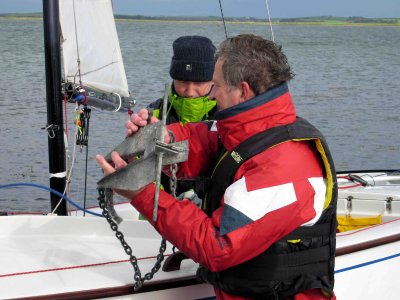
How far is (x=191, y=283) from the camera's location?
3.13 meters

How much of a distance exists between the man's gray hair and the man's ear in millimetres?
10

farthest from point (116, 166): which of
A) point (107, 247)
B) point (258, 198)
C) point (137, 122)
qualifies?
point (107, 247)

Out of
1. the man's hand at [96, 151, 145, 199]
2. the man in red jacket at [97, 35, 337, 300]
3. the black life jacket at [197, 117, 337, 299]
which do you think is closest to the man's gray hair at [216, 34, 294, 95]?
the man in red jacket at [97, 35, 337, 300]

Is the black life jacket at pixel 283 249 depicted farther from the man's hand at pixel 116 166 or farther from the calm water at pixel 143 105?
the calm water at pixel 143 105

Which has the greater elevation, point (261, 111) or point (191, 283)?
point (261, 111)

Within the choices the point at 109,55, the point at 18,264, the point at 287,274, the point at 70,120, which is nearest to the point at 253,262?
the point at 287,274

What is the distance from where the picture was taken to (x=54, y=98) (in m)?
4.42

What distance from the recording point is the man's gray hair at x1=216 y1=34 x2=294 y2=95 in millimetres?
2637

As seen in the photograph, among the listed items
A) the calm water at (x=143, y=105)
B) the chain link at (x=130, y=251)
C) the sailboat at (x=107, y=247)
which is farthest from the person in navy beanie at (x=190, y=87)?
the calm water at (x=143, y=105)

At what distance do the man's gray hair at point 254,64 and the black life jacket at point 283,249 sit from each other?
182mm

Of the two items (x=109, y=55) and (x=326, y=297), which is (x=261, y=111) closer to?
(x=326, y=297)

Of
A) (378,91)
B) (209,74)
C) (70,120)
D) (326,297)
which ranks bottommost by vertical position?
(378,91)

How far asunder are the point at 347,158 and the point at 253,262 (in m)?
8.57

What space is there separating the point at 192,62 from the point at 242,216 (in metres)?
1.29
